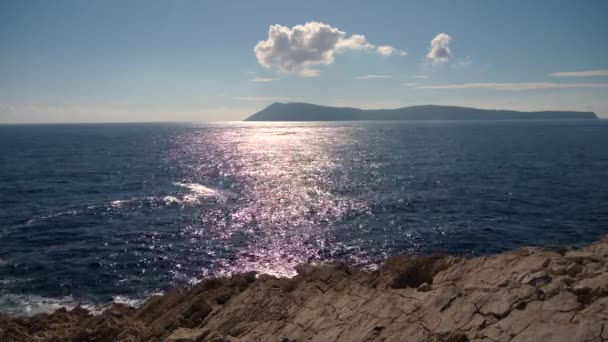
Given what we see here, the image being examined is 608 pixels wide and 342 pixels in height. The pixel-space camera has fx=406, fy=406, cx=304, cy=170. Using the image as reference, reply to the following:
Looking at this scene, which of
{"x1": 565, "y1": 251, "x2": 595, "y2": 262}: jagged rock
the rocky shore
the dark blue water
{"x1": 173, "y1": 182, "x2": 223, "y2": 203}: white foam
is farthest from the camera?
{"x1": 173, "y1": 182, "x2": 223, "y2": 203}: white foam

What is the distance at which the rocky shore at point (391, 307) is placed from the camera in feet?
45.4

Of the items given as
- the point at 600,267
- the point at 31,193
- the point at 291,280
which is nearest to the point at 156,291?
the point at 291,280

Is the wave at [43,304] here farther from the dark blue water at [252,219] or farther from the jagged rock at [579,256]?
the jagged rock at [579,256]

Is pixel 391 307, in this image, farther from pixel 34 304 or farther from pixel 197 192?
pixel 197 192

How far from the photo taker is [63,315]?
25734 millimetres

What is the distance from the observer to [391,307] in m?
17.4

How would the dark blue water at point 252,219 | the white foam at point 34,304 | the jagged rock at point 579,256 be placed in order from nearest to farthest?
1. the jagged rock at point 579,256
2. the white foam at point 34,304
3. the dark blue water at point 252,219

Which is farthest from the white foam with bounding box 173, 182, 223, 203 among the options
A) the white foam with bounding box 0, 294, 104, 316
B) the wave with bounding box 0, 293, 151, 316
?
the white foam with bounding box 0, 294, 104, 316

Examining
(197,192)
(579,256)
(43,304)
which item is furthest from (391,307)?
(197,192)

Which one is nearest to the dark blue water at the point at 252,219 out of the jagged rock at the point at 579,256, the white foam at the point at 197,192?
the white foam at the point at 197,192

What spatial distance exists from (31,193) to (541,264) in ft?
238

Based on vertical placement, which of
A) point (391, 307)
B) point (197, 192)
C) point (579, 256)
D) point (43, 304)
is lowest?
point (43, 304)

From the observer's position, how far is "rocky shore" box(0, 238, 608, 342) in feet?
45.4

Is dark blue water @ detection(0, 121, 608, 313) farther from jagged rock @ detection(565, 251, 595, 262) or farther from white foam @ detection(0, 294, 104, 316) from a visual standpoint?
jagged rock @ detection(565, 251, 595, 262)
